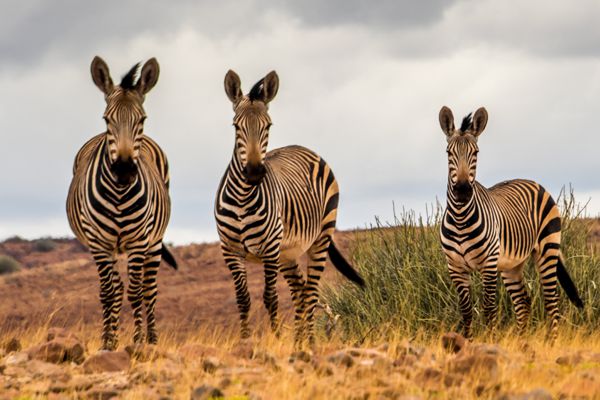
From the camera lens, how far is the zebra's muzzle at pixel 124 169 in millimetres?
9805

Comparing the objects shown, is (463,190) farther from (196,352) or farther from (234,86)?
(196,352)

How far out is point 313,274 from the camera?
1318 cm

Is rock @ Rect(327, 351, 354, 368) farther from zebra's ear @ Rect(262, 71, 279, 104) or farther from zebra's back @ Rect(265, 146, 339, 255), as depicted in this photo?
zebra's ear @ Rect(262, 71, 279, 104)

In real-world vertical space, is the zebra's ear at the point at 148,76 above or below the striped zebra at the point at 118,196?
above

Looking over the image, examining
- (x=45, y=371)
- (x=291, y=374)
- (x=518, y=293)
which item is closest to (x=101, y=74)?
(x=45, y=371)

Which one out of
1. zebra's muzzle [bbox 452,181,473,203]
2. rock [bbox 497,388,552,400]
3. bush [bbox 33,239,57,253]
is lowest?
rock [bbox 497,388,552,400]

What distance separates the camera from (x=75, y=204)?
11.4 metres

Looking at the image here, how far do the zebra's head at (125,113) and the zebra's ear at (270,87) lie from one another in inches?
51.6

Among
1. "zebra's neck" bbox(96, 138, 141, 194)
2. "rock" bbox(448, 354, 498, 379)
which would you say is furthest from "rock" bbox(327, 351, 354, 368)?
"zebra's neck" bbox(96, 138, 141, 194)

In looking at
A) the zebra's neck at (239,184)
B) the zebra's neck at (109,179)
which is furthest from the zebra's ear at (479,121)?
the zebra's neck at (109,179)

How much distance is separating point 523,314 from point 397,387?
22.1ft

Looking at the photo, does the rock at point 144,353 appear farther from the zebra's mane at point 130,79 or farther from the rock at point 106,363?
the zebra's mane at point 130,79

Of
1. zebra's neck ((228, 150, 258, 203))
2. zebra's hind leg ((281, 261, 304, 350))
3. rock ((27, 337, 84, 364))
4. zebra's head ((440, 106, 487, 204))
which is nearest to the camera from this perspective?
rock ((27, 337, 84, 364))

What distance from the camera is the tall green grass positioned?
14.2 metres
